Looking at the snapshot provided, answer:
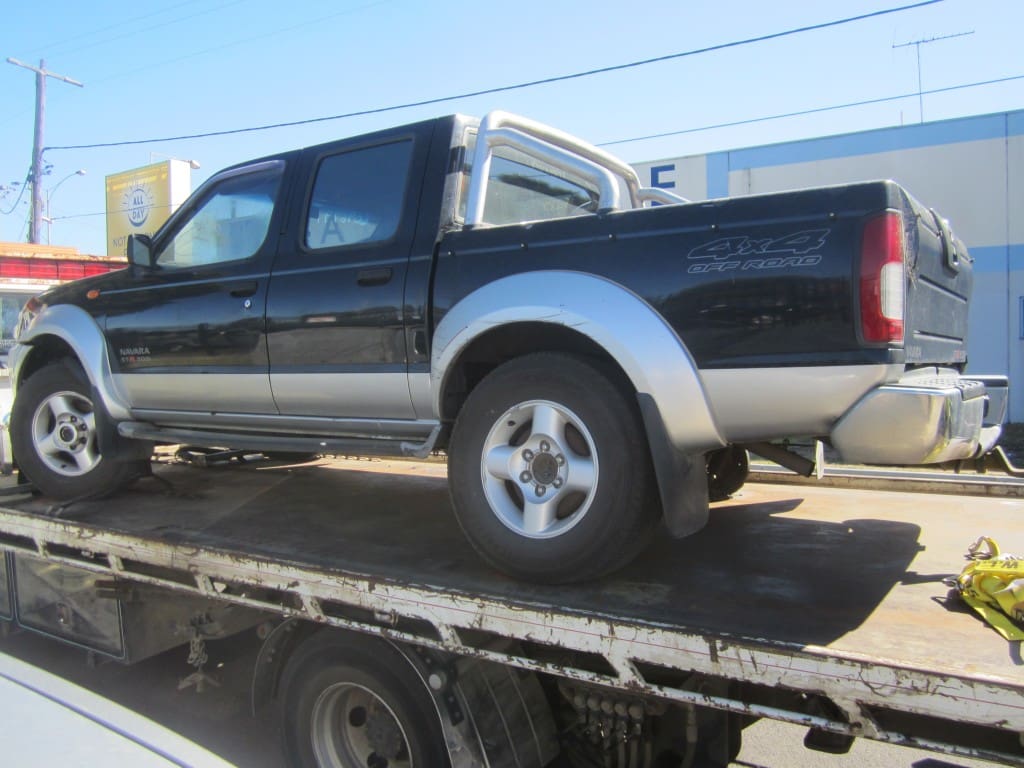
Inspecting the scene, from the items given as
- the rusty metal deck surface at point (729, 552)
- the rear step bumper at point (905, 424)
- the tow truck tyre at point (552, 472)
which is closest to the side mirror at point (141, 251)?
the rusty metal deck surface at point (729, 552)

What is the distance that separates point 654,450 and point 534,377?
0.52 meters

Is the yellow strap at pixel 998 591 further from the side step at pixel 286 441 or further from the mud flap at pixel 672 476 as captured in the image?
the side step at pixel 286 441

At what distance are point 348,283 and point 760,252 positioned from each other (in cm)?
180

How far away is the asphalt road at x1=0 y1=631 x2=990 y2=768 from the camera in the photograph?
3.67 meters

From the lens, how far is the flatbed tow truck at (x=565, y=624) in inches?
83.2

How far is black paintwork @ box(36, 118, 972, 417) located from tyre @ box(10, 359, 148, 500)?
431 mm

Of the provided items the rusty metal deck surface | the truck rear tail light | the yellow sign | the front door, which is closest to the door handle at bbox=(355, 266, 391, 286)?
the front door

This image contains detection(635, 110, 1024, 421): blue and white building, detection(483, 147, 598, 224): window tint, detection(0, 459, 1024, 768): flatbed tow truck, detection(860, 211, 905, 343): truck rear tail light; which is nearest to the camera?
detection(0, 459, 1024, 768): flatbed tow truck

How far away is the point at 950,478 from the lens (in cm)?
442

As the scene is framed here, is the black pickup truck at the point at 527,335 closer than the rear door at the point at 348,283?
Yes

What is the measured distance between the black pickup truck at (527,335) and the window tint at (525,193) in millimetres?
14

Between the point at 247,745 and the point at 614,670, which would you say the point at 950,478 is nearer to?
the point at 614,670

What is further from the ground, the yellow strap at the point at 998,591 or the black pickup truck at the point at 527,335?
the black pickup truck at the point at 527,335

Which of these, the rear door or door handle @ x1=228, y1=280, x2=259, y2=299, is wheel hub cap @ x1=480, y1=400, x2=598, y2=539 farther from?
door handle @ x1=228, y1=280, x2=259, y2=299
